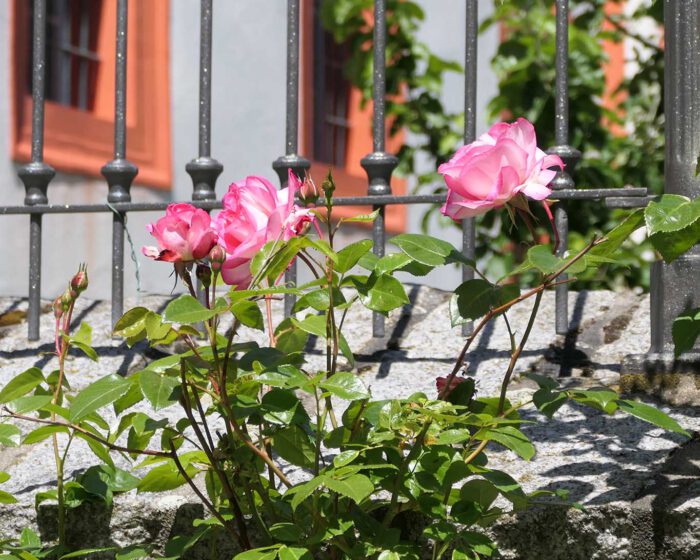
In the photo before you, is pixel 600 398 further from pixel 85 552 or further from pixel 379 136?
pixel 379 136

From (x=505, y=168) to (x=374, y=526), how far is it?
0.45m

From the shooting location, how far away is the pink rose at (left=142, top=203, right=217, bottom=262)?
53.1 inches

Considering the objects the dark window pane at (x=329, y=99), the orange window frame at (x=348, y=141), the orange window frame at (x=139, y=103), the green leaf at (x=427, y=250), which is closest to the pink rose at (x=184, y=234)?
the green leaf at (x=427, y=250)

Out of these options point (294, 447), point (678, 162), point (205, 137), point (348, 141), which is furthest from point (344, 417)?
point (348, 141)

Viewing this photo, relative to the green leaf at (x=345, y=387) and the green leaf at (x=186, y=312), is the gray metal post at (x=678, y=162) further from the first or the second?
the green leaf at (x=186, y=312)

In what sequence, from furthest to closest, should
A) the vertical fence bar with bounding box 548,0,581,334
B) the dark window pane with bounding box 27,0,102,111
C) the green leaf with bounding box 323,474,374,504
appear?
the dark window pane with bounding box 27,0,102,111 → the vertical fence bar with bounding box 548,0,581,334 → the green leaf with bounding box 323,474,374,504

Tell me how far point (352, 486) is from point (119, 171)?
132cm

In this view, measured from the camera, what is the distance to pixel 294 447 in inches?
56.6

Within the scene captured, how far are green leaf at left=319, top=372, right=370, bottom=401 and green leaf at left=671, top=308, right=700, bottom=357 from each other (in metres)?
0.46

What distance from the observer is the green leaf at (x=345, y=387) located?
4.30 feet

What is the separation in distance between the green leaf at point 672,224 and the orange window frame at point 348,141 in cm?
523

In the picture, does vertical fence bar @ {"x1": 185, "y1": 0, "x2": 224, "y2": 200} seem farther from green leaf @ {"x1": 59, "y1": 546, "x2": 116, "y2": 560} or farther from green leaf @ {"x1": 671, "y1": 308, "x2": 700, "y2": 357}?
green leaf @ {"x1": 671, "y1": 308, "x2": 700, "y2": 357}

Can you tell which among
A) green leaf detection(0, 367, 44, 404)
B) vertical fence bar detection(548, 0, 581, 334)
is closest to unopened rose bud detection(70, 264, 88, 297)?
green leaf detection(0, 367, 44, 404)

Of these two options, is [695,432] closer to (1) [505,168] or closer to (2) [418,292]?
(1) [505,168]
